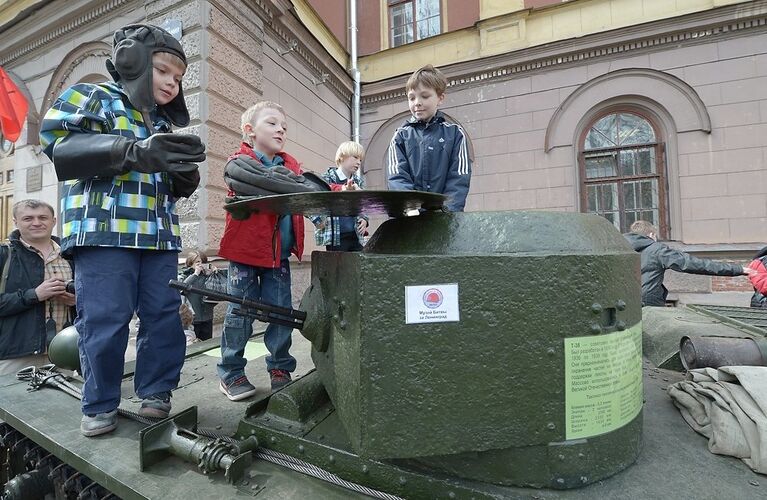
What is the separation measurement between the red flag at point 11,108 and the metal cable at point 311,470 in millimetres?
8139

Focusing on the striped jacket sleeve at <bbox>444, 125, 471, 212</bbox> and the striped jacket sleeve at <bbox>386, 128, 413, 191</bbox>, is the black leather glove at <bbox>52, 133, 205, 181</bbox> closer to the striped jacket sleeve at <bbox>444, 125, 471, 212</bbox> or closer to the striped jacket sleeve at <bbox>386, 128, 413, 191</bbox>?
the striped jacket sleeve at <bbox>386, 128, 413, 191</bbox>

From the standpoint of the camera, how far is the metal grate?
2.35m

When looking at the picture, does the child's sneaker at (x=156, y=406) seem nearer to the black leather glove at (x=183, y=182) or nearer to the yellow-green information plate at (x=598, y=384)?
the black leather glove at (x=183, y=182)

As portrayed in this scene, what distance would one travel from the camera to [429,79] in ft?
8.21

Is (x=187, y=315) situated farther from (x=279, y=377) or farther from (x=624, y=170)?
(x=624, y=170)

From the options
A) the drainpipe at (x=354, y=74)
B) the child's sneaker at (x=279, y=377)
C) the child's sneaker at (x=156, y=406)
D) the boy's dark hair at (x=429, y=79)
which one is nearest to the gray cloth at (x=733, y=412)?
the child's sneaker at (x=279, y=377)

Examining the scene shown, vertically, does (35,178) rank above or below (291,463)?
above

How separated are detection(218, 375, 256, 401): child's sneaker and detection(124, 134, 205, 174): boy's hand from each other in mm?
1058

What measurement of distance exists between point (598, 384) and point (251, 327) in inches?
65.1

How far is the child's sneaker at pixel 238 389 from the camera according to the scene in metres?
2.05

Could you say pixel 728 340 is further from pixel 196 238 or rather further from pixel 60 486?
pixel 196 238

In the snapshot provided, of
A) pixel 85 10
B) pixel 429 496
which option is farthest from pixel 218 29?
pixel 429 496

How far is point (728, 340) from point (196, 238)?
514 cm

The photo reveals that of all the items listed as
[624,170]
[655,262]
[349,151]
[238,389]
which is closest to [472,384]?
[238,389]
